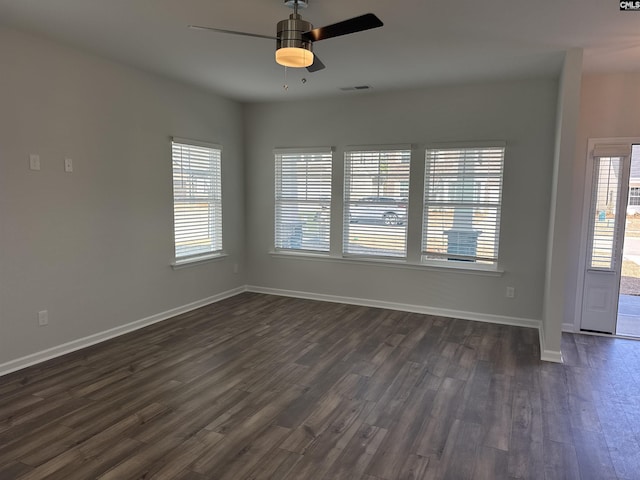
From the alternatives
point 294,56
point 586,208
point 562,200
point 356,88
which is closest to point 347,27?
point 294,56

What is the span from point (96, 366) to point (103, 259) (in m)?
1.11

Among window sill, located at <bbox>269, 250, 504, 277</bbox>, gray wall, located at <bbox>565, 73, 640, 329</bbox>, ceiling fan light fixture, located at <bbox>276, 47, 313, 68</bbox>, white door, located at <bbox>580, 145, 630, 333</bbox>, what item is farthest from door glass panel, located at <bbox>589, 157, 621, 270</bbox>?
ceiling fan light fixture, located at <bbox>276, 47, 313, 68</bbox>

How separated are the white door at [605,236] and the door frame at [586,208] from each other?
0.04ft

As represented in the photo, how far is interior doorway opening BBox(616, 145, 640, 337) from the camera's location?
4727mm

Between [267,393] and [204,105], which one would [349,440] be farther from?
[204,105]

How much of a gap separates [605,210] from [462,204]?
1.48 metres

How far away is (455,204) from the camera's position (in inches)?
202

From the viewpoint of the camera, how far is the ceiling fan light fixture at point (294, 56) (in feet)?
8.21

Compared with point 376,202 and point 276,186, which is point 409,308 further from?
point 276,186

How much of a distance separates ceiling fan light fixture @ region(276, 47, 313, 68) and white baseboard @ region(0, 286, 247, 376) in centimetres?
327

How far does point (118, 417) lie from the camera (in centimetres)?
282

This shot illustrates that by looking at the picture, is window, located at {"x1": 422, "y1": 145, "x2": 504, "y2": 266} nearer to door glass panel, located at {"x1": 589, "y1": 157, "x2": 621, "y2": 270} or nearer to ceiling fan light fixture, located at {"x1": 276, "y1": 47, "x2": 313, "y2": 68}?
door glass panel, located at {"x1": 589, "y1": 157, "x2": 621, "y2": 270}

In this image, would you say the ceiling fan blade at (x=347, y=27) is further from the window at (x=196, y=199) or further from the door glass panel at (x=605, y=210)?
the door glass panel at (x=605, y=210)

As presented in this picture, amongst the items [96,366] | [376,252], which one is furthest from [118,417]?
→ [376,252]
